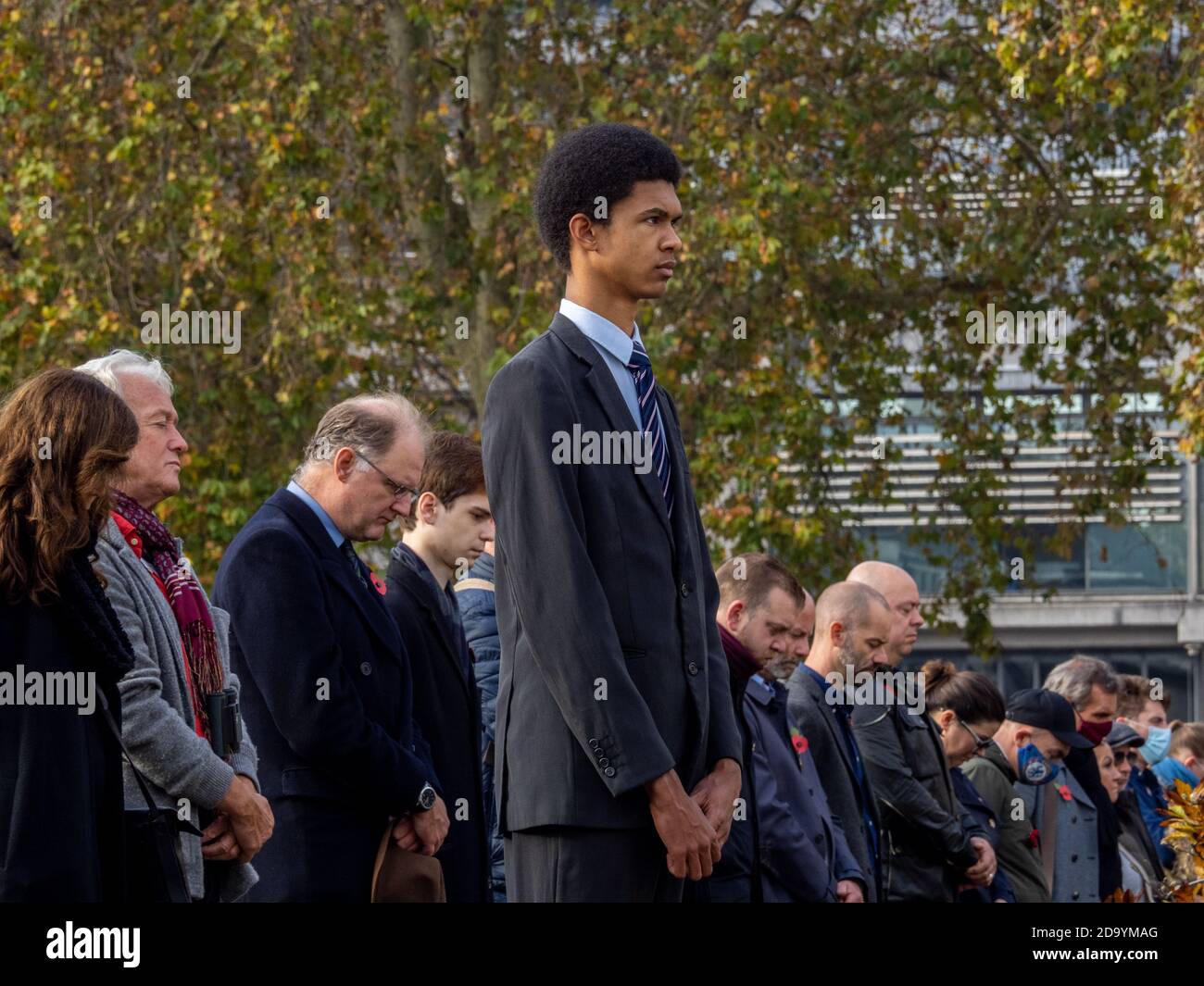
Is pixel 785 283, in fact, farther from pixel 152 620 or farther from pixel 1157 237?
pixel 152 620

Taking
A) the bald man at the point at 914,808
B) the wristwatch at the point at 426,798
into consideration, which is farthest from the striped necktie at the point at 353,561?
the bald man at the point at 914,808

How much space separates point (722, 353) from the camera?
17.2 metres

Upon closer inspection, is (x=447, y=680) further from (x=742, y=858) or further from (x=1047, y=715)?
(x=1047, y=715)

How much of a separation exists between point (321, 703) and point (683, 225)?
11663 mm

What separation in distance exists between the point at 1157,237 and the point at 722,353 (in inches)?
143

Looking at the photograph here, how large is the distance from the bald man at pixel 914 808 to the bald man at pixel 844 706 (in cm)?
13

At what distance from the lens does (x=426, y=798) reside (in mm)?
5410

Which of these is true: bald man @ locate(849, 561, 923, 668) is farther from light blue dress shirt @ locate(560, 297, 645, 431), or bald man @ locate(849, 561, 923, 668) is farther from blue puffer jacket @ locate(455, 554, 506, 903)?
light blue dress shirt @ locate(560, 297, 645, 431)

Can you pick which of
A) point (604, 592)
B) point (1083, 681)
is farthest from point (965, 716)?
point (604, 592)

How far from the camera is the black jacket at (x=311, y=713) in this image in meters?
5.28

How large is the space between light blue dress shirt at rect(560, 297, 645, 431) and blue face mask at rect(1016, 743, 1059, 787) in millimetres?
5161

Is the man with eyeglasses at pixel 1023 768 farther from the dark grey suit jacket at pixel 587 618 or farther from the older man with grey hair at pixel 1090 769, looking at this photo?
the dark grey suit jacket at pixel 587 618

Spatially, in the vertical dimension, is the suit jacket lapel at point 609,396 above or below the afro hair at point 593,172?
below
